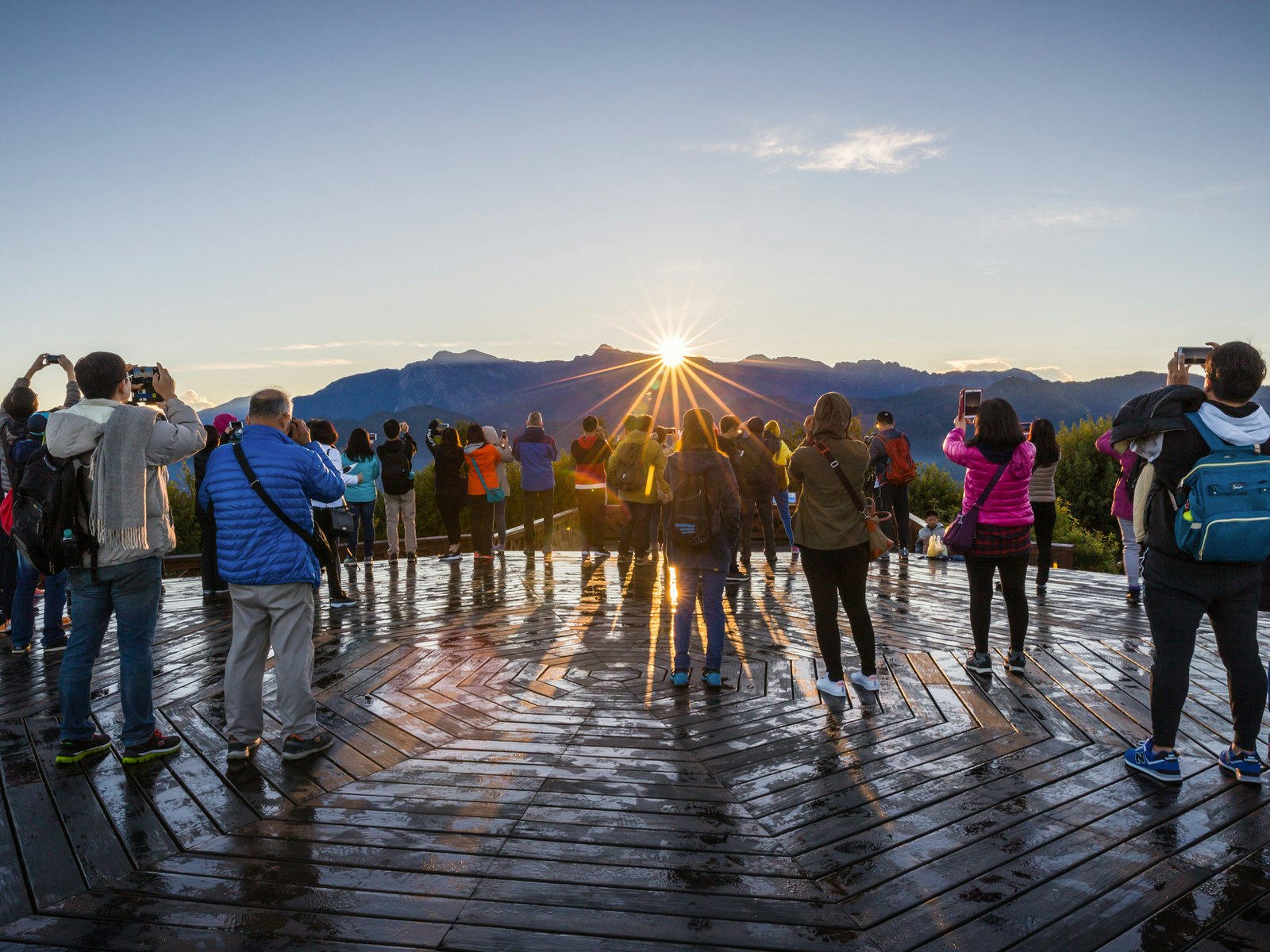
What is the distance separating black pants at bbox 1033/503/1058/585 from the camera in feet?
27.6

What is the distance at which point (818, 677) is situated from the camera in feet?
18.1

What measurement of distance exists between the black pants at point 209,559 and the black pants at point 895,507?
7631 millimetres

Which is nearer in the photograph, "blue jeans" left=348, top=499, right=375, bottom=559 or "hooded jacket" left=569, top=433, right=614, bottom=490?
"blue jeans" left=348, top=499, right=375, bottom=559

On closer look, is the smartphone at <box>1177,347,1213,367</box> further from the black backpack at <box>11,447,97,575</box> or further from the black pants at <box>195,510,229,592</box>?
the black pants at <box>195,510,229,592</box>

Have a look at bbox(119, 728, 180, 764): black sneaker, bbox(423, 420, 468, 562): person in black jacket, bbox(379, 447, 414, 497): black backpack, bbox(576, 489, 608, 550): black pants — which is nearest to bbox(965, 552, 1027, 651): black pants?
bbox(119, 728, 180, 764): black sneaker

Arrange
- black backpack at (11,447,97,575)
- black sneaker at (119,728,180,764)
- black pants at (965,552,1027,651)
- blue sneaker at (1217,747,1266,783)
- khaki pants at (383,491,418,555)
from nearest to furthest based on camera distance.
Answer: blue sneaker at (1217,747,1266,783)
black backpack at (11,447,97,575)
black sneaker at (119,728,180,764)
black pants at (965,552,1027,651)
khaki pants at (383,491,418,555)

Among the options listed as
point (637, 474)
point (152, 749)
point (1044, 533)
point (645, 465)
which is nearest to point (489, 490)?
point (637, 474)

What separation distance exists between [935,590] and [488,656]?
17.1ft

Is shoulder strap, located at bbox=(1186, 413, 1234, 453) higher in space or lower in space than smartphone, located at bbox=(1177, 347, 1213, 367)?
lower

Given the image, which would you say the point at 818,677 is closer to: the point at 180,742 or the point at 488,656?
the point at 488,656

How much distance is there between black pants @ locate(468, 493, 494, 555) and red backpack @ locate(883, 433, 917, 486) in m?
5.34

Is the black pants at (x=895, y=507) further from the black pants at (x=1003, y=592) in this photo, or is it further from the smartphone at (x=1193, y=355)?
the smartphone at (x=1193, y=355)

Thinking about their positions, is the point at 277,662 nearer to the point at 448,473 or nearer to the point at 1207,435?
the point at 1207,435

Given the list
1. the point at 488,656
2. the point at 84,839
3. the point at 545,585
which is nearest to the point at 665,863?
the point at 84,839
